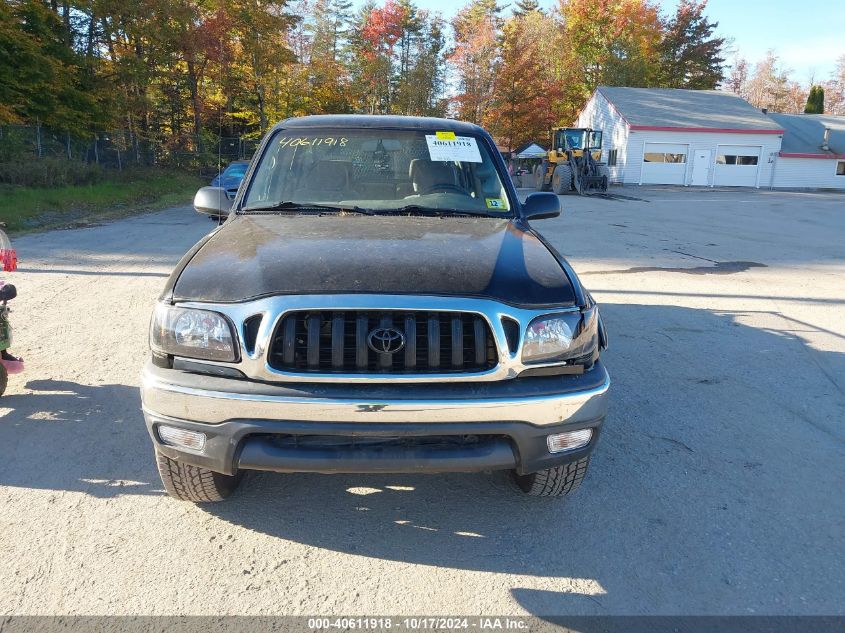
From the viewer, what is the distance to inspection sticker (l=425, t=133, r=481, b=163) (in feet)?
13.1

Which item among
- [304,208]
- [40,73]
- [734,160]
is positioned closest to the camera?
[304,208]

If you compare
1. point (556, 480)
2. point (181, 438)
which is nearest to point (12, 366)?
point (181, 438)

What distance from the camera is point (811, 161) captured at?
38375 mm

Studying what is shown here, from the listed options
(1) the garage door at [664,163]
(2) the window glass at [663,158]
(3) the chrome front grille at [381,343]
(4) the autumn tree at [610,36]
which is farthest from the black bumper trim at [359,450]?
(4) the autumn tree at [610,36]

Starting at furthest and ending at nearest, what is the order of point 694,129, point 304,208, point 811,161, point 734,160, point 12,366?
point 811,161
point 734,160
point 694,129
point 12,366
point 304,208

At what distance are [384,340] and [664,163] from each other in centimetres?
3819

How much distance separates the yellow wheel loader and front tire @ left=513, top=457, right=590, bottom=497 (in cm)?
2603

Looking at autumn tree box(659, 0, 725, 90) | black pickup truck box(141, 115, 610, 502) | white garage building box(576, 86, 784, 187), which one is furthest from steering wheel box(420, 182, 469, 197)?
autumn tree box(659, 0, 725, 90)

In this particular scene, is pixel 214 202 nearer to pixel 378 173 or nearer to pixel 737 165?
pixel 378 173

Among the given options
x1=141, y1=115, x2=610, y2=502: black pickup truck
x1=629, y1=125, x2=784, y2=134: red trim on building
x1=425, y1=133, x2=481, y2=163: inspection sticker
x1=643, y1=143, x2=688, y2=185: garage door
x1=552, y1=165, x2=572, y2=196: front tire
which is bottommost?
x1=141, y1=115, x2=610, y2=502: black pickup truck

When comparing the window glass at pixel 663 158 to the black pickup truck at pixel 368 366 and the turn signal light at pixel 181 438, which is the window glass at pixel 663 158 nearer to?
the black pickup truck at pixel 368 366

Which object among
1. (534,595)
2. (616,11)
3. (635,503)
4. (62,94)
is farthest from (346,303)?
(616,11)

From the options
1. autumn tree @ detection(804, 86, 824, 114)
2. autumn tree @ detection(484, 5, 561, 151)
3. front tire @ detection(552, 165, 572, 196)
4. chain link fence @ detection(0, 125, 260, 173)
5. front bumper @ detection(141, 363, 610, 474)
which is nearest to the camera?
front bumper @ detection(141, 363, 610, 474)

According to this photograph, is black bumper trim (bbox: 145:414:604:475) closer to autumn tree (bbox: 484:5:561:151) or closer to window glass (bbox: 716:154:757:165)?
window glass (bbox: 716:154:757:165)
